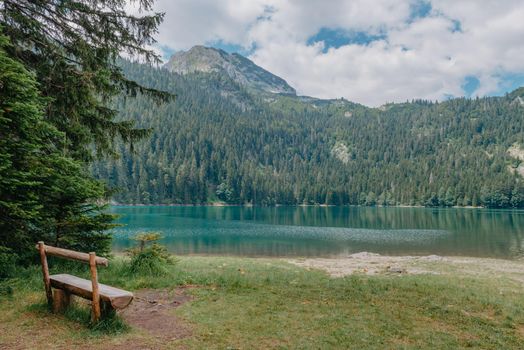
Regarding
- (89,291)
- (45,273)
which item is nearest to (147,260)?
(45,273)

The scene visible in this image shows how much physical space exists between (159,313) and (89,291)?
7.71 ft

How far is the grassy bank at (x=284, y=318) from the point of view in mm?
8133

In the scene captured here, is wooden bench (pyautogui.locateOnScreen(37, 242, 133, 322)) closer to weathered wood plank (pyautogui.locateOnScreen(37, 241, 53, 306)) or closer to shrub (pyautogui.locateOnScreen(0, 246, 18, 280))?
weathered wood plank (pyautogui.locateOnScreen(37, 241, 53, 306))

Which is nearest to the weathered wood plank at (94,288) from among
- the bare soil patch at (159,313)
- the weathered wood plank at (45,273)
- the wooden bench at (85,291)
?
the wooden bench at (85,291)

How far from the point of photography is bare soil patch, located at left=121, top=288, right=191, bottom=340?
871 centimetres

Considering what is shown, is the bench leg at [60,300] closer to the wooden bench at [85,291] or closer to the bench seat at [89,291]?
the wooden bench at [85,291]

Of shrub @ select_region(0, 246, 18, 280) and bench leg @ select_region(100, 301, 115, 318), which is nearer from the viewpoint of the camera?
bench leg @ select_region(100, 301, 115, 318)

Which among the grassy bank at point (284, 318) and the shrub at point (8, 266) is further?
the shrub at point (8, 266)

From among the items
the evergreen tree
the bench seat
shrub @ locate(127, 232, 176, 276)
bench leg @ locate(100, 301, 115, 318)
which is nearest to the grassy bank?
bench leg @ locate(100, 301, 115, 318)

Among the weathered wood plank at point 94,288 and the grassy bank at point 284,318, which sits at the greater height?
the weathered wood plank at point 94,288

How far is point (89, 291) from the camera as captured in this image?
8445 millimetres

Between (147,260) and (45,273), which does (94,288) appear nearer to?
(45,273)

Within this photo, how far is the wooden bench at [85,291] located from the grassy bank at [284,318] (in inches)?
15.3

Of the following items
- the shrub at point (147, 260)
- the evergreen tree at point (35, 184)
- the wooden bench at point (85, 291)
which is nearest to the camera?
the wooden bench at point (85, 291)
